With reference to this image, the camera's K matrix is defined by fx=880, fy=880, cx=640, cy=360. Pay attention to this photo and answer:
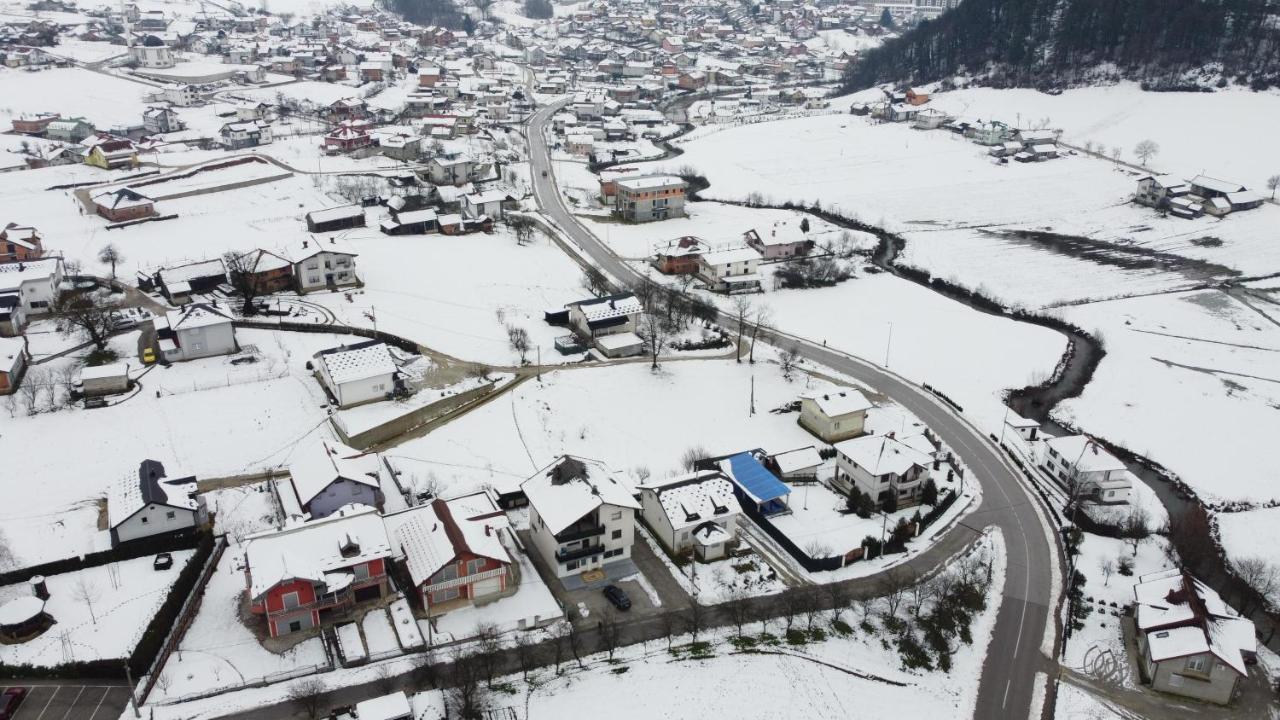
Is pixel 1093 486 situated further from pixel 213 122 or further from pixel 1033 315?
pixel 213 122

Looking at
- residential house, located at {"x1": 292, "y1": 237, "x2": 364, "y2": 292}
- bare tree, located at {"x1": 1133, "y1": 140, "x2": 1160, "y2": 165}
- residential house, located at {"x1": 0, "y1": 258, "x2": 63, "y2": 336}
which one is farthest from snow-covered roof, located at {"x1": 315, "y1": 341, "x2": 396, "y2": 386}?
bare tree, located at {"x1": 1133, "y1": 140, "x2": 1160, "y2": 165}

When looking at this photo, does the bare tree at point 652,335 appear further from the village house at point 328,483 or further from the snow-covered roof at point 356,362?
the village house at point 328,483

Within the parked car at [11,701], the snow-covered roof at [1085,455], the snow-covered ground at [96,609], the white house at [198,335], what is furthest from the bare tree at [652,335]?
the parked car at [11,701]

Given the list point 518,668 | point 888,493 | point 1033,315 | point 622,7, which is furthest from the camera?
point 622,7

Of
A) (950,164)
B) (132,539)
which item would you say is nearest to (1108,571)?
(132,539)

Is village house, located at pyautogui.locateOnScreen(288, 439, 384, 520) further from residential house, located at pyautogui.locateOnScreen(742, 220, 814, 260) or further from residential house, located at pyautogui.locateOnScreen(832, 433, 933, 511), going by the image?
residential house, located at pyautogui.locateOnScreen(742, 220, 814, 260)

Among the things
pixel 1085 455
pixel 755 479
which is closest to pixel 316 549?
pixel 755 479

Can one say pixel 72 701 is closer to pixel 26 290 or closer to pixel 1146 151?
pixel 26 290
